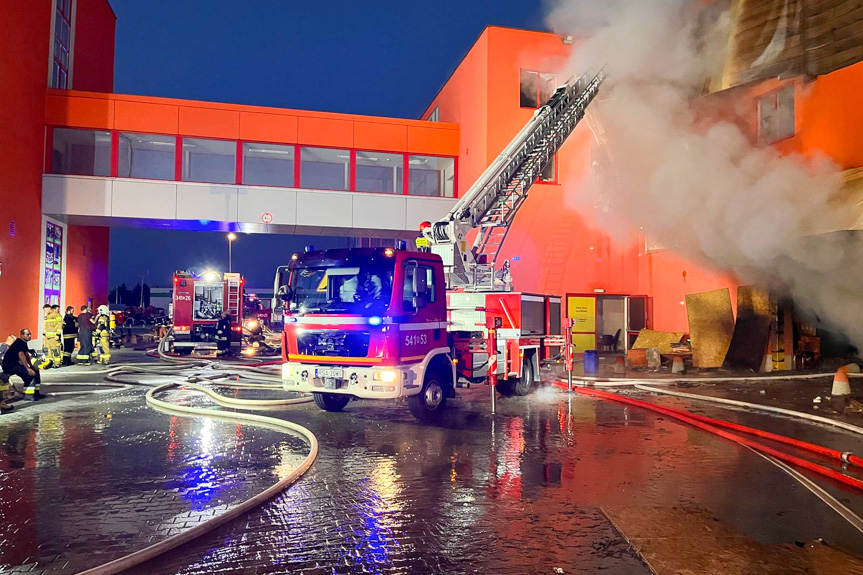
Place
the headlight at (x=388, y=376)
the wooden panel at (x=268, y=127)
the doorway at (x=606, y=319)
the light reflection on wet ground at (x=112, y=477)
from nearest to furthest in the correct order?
the light reflection on wet ground at (x=112, y=477)
the headlight at (x=388, y=376)
the doorway at (x=606, y=319)
the wooden panel at (x=268, y=127)

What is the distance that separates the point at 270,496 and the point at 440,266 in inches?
198

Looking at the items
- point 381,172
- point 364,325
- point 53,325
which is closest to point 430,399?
point 364,325

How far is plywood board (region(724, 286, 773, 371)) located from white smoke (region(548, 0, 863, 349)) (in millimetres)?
404

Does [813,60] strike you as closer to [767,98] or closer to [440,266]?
[767,98]

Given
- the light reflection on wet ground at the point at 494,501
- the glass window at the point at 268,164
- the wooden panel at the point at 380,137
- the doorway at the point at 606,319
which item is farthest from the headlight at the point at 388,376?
the wooden panel at the point at 380,137

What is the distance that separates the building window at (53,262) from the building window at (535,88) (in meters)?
16.3

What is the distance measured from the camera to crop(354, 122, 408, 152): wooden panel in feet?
70.2

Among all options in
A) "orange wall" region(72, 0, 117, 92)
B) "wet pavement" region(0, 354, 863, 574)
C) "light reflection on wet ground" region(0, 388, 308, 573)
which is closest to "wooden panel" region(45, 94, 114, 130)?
"orange wall" region(72, 0, 117, 92)

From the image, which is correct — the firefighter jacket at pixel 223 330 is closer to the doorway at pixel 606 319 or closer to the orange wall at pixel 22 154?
the orange wall at pixel 22 154

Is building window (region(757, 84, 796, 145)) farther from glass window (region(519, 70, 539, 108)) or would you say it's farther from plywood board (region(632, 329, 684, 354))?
glass window (region(519, 70, 539, 108))

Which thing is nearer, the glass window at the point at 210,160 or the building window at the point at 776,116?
the building window at the point at 776,116

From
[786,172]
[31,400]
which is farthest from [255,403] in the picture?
[786,172]

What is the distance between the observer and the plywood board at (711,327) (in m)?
14.6

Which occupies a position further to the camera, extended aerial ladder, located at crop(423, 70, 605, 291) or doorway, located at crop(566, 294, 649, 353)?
doorway, located at crop(566, 294, 649, 353)
